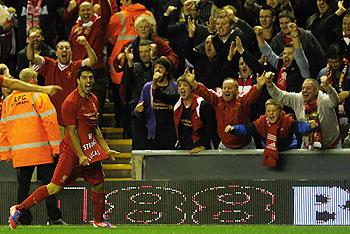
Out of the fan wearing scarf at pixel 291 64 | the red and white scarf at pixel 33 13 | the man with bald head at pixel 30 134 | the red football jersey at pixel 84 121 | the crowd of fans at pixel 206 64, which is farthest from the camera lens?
the red and white scarf at pixel 33 13

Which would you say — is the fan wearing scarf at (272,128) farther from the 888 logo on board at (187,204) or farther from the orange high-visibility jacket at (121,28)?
the orange high-visibility jacket at (121,28)

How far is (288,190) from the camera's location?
A: 16.2 m

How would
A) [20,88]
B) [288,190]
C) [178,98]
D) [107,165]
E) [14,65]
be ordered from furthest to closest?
[14,65]
[107,165]
[178,98]
[288,190]
[20,88]

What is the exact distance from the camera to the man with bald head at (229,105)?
A: 1673cm

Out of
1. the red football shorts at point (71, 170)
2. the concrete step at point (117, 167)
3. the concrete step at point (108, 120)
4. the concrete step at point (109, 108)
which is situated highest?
the concrete step at point (109, 108)

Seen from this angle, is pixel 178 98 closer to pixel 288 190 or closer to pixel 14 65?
pixel 288 190

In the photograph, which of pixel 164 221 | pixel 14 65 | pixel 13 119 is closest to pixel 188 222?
pixel 164 221

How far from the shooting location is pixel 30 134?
53.2 ft

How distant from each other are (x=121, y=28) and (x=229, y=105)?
11.7ft

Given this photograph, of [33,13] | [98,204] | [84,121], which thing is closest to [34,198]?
[98,204]

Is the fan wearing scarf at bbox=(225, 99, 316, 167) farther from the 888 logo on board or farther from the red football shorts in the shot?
the red football shorts

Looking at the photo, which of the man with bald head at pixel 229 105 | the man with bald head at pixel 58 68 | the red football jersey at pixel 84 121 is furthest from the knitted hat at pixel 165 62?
the red football jersey at pixel 84 121

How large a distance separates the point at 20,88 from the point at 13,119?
2.94 meters

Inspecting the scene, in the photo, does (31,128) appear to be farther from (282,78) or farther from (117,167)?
(282,78)
